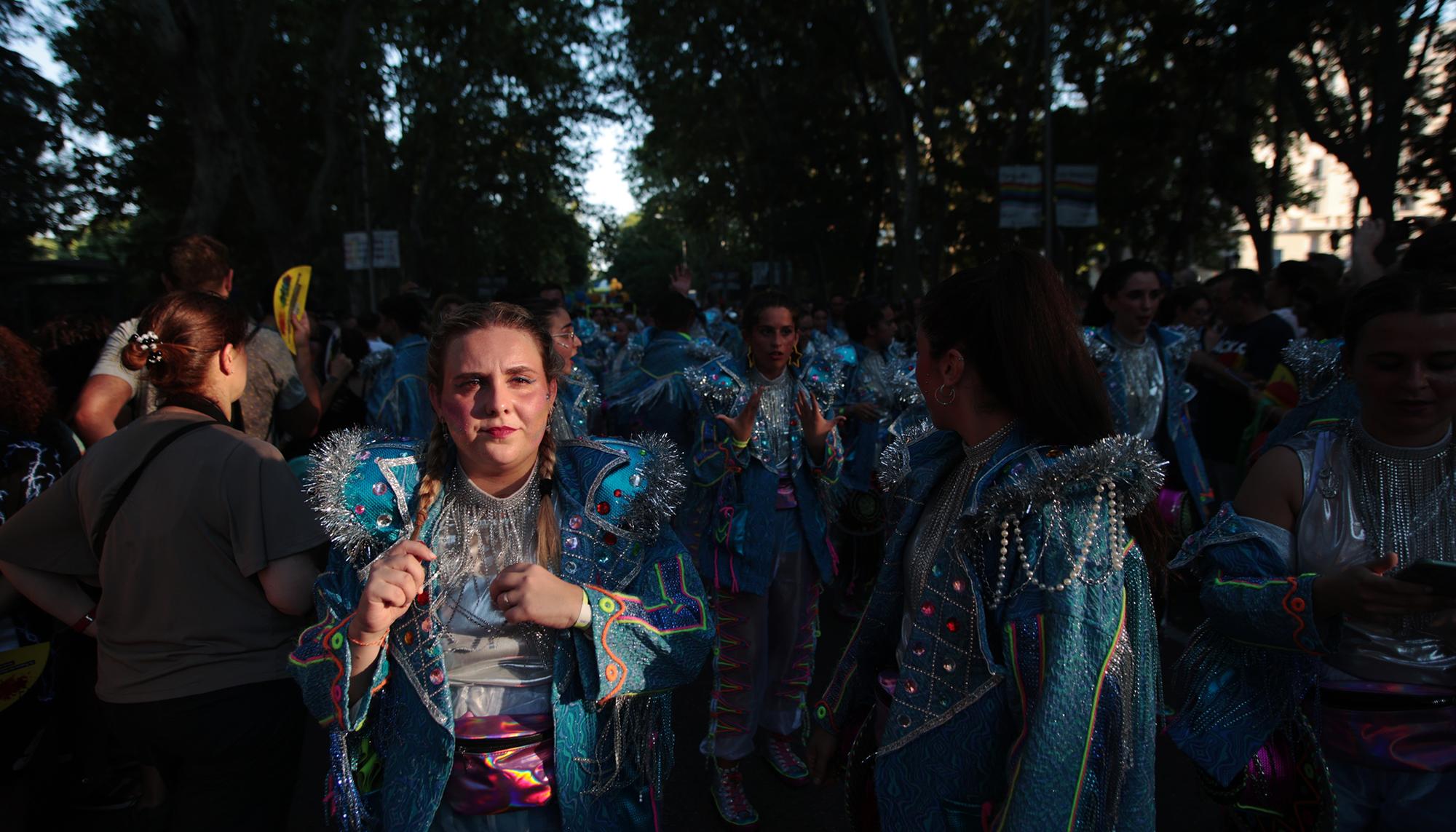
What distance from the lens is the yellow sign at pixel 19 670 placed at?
111 inches

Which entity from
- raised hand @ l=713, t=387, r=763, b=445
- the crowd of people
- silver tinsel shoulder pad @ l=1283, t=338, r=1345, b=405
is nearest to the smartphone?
the crowd of people

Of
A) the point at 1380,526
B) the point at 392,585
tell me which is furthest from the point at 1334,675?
the point at 392,585

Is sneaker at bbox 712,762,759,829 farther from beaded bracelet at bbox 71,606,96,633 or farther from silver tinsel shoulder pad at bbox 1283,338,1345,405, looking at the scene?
silver tinsel shoulder pad at bbox 1283,338,1345,405

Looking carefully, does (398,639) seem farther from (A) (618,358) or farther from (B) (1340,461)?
(A) (618,358)

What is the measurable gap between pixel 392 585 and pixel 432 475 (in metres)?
0.38

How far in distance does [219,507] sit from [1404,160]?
79.7ft

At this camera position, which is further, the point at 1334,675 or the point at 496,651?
the point at 1334,675

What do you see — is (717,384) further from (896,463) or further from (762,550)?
(896,463)

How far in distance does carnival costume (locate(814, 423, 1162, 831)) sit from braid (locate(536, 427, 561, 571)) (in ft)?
2.60

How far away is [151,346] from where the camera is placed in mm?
2510

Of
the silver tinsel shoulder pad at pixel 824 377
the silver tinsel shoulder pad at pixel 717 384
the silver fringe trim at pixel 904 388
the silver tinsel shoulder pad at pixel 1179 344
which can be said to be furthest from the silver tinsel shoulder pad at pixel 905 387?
the silver tinsel shoulder pad at pixel 1179 344

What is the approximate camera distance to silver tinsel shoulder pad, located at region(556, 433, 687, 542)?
2.05 m

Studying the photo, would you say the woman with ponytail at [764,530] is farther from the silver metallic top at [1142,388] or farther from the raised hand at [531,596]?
the raised hand at [531,596]

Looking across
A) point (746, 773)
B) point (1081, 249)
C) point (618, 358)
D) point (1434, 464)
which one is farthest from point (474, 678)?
point (1081, 249)
